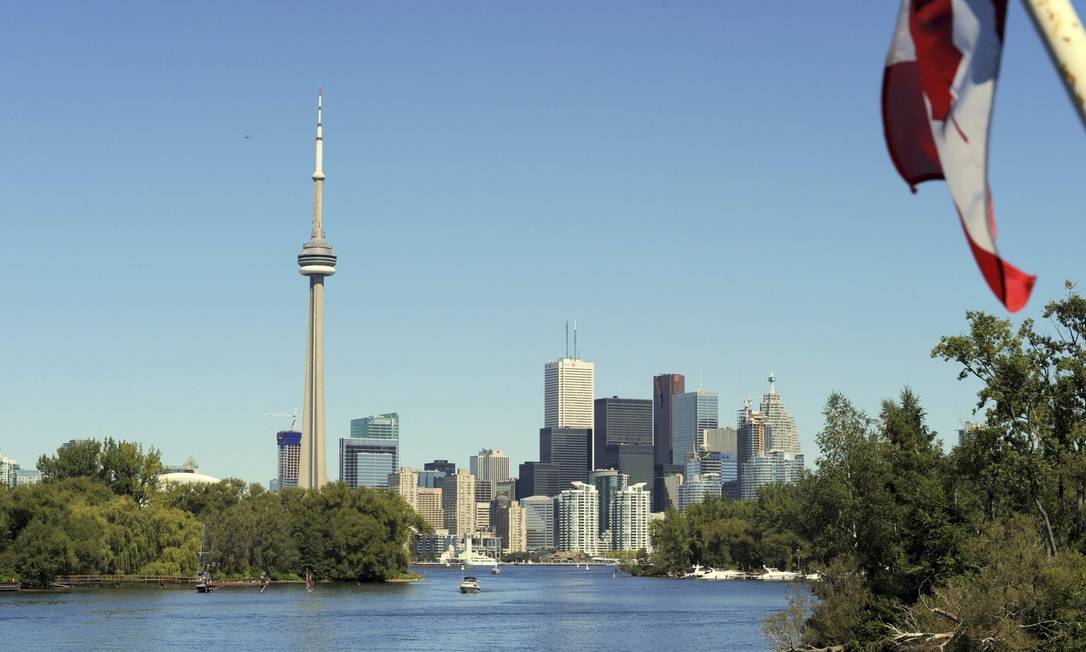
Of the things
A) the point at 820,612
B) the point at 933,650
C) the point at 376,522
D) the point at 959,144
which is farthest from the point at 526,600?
the point at 959,144

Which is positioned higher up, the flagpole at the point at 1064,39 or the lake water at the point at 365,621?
the flagpole at the point at 1064,39

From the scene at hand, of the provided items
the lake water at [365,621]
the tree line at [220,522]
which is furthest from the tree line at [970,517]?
the tree line at [220,522]

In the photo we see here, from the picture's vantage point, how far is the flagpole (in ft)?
30.9

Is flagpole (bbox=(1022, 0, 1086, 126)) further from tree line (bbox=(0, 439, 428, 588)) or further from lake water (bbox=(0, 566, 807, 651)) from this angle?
tree line (bbox=(0, 439, 428, 588))

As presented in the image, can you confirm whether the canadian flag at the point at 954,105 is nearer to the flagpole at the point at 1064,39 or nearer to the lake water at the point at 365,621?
the flagpole at the point at 1064,39

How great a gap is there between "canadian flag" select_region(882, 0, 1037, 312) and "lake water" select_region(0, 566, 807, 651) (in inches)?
2551

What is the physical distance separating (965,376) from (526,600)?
11152 cm

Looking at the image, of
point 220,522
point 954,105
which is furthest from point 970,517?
point 220,522

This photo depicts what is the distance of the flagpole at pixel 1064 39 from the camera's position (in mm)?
9406

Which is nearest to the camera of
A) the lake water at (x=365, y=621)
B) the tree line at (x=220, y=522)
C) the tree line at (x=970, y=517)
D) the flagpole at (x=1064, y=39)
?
the flagpole at (x=1064, y=39)

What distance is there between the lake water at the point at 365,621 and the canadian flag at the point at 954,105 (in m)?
64.8

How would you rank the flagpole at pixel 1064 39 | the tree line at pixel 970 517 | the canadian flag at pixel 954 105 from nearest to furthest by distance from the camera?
the flagpole at pixel 1064 39, the canadian flag at pixel 954 105, the tree line at pixel 970 517

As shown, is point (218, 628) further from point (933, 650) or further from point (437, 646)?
point (933, 650)

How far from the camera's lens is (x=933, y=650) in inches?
2199
